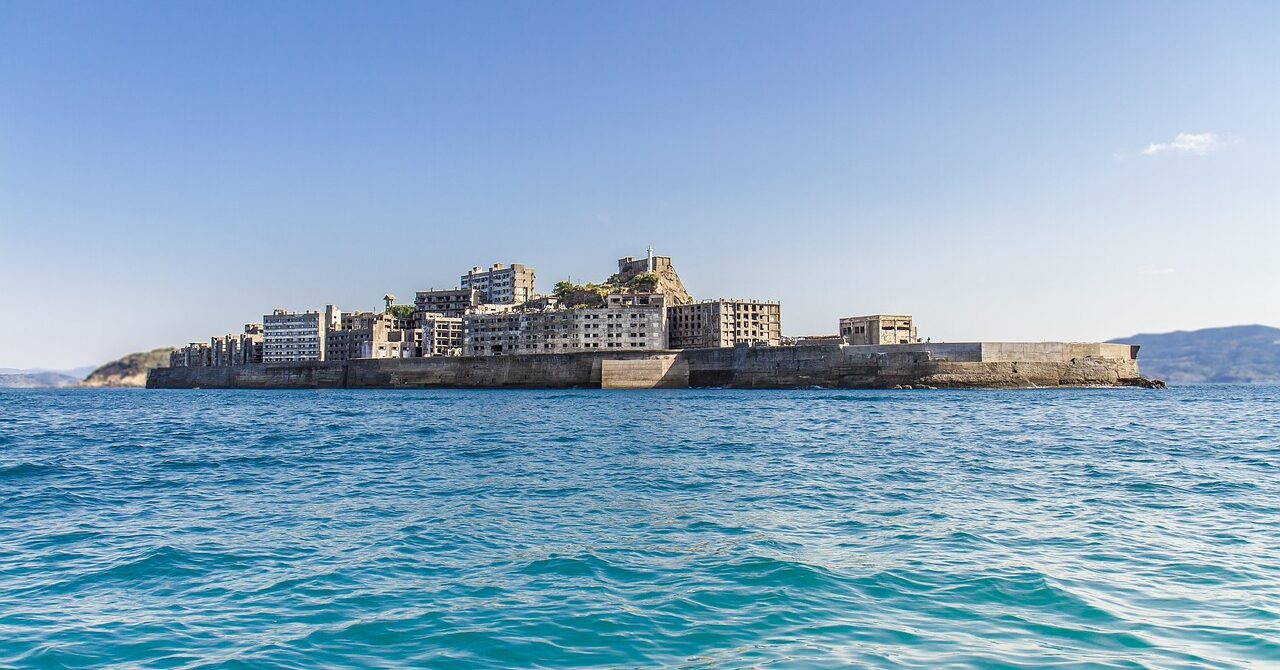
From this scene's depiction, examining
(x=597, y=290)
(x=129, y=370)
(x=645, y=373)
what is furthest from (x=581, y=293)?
(x=129, y=370)

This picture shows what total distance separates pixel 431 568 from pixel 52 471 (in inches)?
530

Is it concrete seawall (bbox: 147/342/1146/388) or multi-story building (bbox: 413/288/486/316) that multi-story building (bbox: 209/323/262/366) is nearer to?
multi-story building (bbox: 413/288/486/316)

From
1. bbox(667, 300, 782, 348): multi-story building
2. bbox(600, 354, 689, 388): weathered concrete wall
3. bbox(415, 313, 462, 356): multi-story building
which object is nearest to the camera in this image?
bbox(600, 354, 689, 388): weathered concrete wall

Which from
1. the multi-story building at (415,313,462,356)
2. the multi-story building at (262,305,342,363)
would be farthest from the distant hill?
the multi-story building at (415,313,462,356)

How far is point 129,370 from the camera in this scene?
7382 inches

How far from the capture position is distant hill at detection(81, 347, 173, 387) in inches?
7264

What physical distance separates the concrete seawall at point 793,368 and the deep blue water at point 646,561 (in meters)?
53.1

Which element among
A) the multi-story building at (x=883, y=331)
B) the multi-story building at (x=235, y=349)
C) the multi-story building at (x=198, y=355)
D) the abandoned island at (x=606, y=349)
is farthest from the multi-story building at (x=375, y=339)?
the multi-story building at (x=883, y=331)

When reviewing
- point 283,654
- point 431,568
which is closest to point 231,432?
point 431,568

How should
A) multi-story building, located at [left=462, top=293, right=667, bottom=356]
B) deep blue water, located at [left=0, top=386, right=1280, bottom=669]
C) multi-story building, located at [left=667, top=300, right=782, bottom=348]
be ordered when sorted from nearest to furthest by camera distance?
deep blue water, located at [left=0, top=386, right=1280, bottom=669], multi-story building, located at [left=462, top=293, right=667, bottom=356], multi-story building, located at [left=667, top=300, right=782, bottom=348]

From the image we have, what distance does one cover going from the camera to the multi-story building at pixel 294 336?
417 ft

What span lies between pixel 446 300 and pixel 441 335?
22151 millimetres

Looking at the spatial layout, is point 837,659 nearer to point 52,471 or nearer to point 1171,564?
point 1171,564

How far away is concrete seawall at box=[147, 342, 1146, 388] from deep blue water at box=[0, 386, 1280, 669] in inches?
2092
